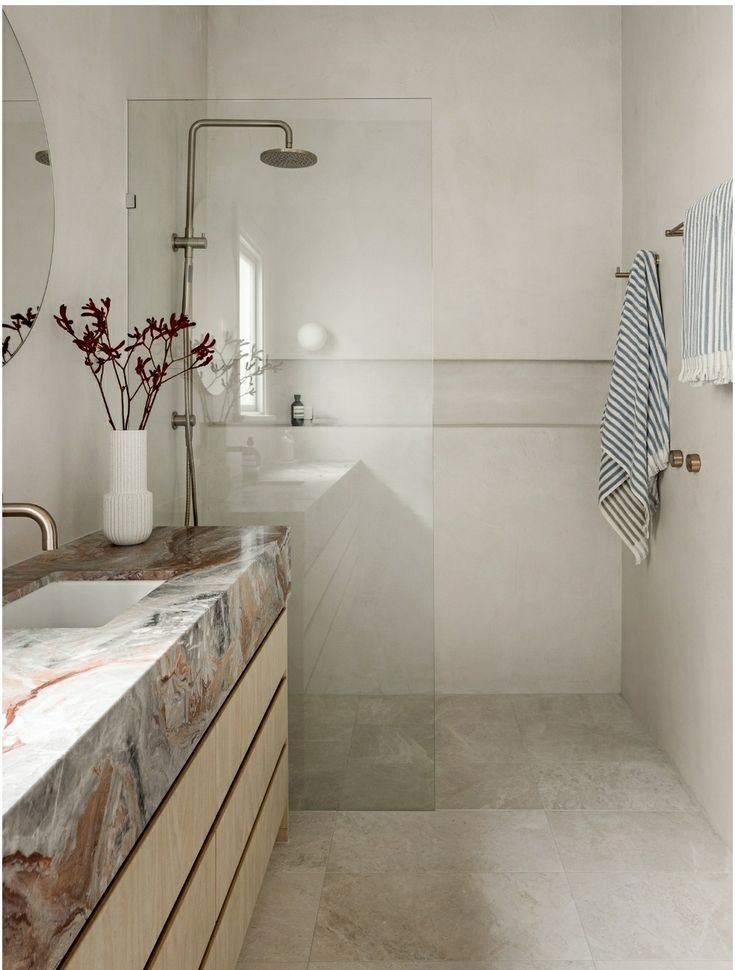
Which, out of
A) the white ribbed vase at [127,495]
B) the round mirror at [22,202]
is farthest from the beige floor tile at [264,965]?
the round mirror at [22,202]

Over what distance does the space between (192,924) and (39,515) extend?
677 mm

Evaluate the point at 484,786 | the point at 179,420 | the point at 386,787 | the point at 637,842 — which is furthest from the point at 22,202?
the point at 637,842

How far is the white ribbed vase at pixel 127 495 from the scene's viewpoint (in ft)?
5.22

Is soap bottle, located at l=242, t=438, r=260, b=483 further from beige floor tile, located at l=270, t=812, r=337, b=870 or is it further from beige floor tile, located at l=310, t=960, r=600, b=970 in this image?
beige floor tile, located at l=310, t=960, r=600, b=970

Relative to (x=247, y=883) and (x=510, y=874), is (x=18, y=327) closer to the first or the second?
(x=247, y=883)

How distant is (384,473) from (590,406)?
124 centimetres

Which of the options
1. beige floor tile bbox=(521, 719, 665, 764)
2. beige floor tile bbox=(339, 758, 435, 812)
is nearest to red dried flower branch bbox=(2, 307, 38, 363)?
beige floor tile bbox=(339, 758, 435, 812)

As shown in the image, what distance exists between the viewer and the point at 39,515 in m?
1.29

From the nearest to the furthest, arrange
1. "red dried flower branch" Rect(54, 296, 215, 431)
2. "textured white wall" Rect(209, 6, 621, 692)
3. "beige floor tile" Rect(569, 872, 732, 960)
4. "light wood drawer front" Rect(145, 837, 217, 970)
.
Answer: "light wood drawer front" Rect(145, 837, 217, 970)
"beige floor tile" Rect(569, 872, 732, 960)
"red dried flower branch" Rect(54, 296, 215, 431)
"textured white wall" Rect(209, 6, 621, 692)

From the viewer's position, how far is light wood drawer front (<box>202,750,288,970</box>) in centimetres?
121

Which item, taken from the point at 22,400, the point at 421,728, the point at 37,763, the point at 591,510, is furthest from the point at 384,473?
the point at 37,763

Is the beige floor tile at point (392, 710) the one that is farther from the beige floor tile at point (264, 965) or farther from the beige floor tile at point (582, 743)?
the beige floor tile at point (264, 965)

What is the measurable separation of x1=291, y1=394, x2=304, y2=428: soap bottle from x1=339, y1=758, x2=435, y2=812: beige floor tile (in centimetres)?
92

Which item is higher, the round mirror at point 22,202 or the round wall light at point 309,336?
the round mirror at point 22,202
